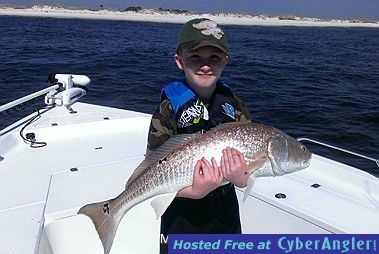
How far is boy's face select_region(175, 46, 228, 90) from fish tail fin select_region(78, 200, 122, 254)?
939 millimetres

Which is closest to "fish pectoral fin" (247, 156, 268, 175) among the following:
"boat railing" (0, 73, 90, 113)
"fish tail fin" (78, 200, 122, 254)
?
"fish tail fin" (78, 200, 122, 254)

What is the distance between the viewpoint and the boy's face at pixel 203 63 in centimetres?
247

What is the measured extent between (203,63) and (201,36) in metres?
0.17

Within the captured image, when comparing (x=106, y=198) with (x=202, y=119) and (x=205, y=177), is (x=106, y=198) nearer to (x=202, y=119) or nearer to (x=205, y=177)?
(x=202, y=119)

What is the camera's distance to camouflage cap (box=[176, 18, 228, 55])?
2.39 metres

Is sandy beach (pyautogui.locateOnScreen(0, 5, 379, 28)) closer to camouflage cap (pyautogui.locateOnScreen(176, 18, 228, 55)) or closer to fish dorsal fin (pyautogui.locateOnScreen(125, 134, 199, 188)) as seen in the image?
camouflage cap (pyautogui.locateOnScreen(176, 18, 228, 55))

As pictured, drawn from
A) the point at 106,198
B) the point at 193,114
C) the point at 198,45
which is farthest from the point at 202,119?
the point at 106,198

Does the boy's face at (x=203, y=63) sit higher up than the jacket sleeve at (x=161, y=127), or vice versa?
the boy's face at (x=203, y=63)

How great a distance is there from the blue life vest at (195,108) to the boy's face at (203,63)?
12 centimetres

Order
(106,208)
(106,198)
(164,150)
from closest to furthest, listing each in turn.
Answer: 1. (164,150)
2. (106,208)
3. (106,198)

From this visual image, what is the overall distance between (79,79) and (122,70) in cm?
1314

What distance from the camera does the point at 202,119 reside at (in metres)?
2.66

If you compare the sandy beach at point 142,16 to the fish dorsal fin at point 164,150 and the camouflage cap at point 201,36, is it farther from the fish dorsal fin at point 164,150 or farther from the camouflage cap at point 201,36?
the fish dorsal fin at point 164,150

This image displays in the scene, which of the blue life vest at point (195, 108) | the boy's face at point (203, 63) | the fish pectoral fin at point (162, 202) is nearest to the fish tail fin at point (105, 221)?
the fish pectoral fin at point (162, 202)
